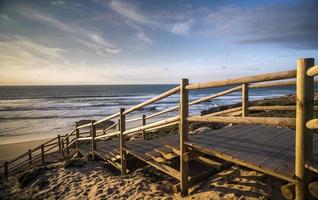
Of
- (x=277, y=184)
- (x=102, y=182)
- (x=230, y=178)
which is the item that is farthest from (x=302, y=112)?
(x=102, y=182)

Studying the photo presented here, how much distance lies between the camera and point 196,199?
3383 millimetres

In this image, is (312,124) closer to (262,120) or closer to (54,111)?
(262,120)

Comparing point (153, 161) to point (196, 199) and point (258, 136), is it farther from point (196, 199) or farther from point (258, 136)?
point (258, 136)

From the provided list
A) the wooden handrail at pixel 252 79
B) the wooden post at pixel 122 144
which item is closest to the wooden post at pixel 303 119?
the wooden handrail at pixel 252 79

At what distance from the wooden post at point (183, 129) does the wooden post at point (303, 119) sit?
1.62 meters

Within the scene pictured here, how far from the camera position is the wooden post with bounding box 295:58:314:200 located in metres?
1.92

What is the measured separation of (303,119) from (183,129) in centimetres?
180

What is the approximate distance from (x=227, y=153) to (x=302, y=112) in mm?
1306

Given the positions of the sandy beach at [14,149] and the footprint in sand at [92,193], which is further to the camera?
the sandy beach at [14,149]

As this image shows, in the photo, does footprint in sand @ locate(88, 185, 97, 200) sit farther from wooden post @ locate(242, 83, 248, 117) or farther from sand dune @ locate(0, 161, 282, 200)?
wooden post @ locate(242, 83, 248, 117)

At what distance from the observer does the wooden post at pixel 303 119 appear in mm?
1923

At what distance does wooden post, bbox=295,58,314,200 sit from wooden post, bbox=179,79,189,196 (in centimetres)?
162

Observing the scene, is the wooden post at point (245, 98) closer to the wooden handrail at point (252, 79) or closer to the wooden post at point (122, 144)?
the wooden handrail at point (252, 79)

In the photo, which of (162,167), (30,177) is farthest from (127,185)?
(30,177)
